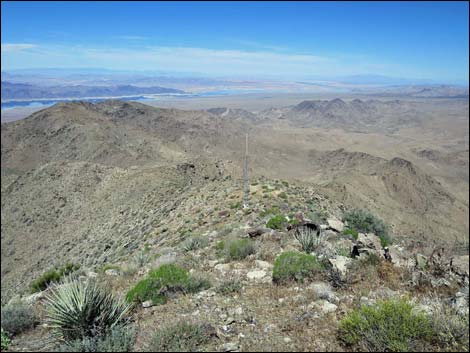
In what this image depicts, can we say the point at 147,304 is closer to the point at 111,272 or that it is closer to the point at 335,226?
the point at 111,272

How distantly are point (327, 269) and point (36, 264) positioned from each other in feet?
84.1

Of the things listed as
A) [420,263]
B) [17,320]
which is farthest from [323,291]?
[17,320]

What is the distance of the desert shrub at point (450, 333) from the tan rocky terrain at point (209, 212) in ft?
3.41

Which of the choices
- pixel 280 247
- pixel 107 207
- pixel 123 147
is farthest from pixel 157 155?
pixel 280 247

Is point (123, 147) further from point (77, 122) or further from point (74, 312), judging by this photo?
point (74, 312)

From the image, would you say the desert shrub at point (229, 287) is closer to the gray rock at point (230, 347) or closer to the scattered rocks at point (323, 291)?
the scattered rocks at point (323, 291)

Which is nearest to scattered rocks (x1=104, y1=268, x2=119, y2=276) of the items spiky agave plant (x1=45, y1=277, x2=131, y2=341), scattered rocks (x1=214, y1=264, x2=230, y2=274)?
scattered rocks (x1=214, y1=264, x2=230, y2=274)

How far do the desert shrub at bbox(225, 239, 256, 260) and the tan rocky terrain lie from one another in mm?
196

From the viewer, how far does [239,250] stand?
8891 millimetres

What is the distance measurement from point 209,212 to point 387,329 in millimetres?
13966

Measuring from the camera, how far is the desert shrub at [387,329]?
13.3 feet

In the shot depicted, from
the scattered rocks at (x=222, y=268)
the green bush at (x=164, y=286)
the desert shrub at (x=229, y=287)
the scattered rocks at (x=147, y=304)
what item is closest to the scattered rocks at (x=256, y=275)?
the desert shrub at (x=229, y=287)

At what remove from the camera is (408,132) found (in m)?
156

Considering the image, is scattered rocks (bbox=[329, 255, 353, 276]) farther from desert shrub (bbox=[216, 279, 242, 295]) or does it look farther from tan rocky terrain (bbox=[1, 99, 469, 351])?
desert shrub (bbox=[216, 279, 242, 295])
